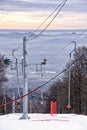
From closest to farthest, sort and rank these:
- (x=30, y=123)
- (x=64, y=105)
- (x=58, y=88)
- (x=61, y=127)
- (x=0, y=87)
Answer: (x=61, y=127)
(x=30, y=123)
(x=64, y=105)
(x=0, y=87)
(x=58, y=88)

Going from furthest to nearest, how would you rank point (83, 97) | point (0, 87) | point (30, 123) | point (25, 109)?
point (0, 87)
point (83, 97)
point (25, 109)
point (30, 123)

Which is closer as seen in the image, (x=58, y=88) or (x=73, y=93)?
(x=73, y=93)

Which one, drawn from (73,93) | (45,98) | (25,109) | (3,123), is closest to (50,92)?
(45,98)

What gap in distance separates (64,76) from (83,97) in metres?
4.86

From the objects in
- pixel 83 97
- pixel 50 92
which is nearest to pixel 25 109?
pixel 83 97

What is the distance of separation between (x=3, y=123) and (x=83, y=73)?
51399mm

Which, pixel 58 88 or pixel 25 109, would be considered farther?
pixel 58 88

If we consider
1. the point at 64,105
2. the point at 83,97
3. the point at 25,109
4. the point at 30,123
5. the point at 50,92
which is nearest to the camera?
the point at 30,123

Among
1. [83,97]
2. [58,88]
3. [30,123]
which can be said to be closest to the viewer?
[30,123]

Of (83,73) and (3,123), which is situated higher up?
(83,73)

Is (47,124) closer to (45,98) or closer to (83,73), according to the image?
(83,73)

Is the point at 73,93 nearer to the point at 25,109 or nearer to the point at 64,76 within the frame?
the point at 64,76

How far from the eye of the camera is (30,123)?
967cm

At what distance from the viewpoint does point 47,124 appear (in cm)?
942
